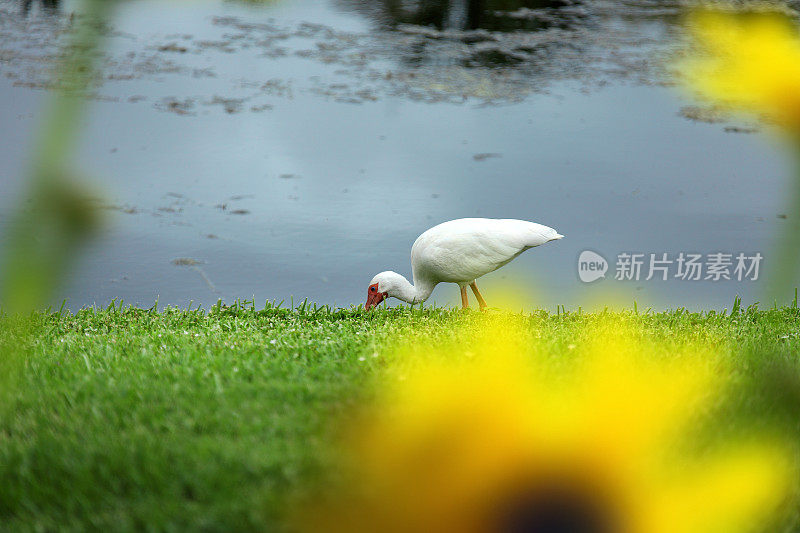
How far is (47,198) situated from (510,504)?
20 cm

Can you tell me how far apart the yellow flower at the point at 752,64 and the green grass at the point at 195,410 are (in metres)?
0.16

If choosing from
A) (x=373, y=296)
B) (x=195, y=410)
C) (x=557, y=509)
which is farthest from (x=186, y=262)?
(x=557, y=509)

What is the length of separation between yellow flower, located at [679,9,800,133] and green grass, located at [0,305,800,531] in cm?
16

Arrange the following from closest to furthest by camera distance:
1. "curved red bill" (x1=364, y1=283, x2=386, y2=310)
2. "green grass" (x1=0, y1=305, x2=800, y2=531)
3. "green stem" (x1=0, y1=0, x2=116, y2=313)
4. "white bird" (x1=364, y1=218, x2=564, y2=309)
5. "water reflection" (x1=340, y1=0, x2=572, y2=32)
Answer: "green stem" (x1=0, y1=0, x2=116, y2=313), "green grass" (x1=0, y1=305, x2=800, y2=531), "white bird" (x1=364, y1=218, x2=564, y2=309), "curved red bill" (x1=364, y1=283, x2=386, y2=310), "water reflection" (x1=340, y1=0, x2=572, y2=32)

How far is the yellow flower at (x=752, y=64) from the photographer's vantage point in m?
0.27

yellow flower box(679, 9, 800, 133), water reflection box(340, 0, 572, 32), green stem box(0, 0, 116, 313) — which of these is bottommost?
water reflection box(340, 0, 572, 32)

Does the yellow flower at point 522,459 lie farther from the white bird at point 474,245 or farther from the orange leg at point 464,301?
the orange leg at point 464,301

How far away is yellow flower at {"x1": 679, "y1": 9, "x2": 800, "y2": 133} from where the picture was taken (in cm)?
27

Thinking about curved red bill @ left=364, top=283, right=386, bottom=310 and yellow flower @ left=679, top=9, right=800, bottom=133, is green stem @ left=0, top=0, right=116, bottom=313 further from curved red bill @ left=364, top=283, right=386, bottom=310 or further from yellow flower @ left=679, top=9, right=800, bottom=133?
curved red bill @ left=364, top=283, right=386, bottom=310

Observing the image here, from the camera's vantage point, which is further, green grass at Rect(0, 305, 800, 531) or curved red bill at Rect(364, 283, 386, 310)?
curved red bill at Rect(364, 283, 386, 310)

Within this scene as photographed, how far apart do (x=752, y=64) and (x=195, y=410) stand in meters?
1.46

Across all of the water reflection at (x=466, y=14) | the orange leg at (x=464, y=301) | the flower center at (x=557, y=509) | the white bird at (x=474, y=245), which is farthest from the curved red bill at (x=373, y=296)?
the water reflection at (x=466, y=14)

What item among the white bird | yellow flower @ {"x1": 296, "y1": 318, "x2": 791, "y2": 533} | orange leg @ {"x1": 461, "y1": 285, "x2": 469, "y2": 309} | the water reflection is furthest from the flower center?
the water reflection

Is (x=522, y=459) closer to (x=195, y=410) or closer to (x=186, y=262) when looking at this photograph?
(x=195, y=410)
